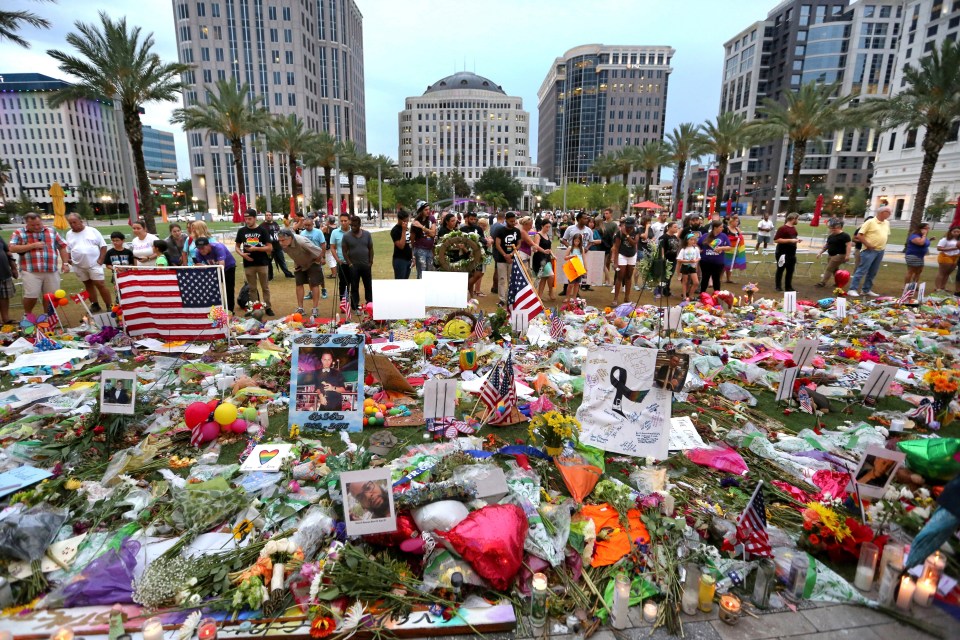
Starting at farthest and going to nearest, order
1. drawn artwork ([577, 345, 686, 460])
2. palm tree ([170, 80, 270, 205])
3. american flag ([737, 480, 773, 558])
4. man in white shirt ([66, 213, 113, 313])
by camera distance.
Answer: palm tree ([170, 80, 270, 205])
man in white shirt ([66, 213, 113, 313])
drawn artwork ([577, 345, 686, 460])
american flag ([737, 480, 773, 558])

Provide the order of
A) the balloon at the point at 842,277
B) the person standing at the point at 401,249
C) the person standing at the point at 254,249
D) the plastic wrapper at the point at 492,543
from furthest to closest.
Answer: the balloon at the point at 842,277
the person standing at the point at 401,249
the person standing at the point at 254,249
the plastic wrapper at the point at 492,543

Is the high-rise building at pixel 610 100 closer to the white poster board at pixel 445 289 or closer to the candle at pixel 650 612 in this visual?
the white poster board at pixel 445 289

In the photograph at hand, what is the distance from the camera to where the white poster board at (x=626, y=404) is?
4.08m

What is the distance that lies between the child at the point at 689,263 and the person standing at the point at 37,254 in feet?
36.1

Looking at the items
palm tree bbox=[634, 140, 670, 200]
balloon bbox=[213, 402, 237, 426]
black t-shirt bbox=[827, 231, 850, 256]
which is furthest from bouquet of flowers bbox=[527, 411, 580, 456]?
palm tree bbox=[634, 140, 670, 200]

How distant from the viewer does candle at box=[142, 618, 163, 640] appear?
2223 millimetres

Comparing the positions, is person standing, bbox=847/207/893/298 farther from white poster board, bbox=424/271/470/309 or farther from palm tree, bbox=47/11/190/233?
palm tree, bbox=47/11/190/233

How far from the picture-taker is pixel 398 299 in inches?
278

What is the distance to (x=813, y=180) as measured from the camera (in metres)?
79.4

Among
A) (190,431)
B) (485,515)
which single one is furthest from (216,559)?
(190,431)

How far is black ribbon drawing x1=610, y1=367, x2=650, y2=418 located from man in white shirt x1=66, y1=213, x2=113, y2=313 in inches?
351

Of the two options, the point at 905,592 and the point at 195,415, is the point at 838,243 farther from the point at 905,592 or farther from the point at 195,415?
the point at 195,415

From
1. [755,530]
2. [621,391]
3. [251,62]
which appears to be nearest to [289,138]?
[621,391]

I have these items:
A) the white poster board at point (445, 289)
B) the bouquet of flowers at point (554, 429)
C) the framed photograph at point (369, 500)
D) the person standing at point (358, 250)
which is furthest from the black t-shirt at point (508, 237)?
the framed photograph at point (369, 500)
